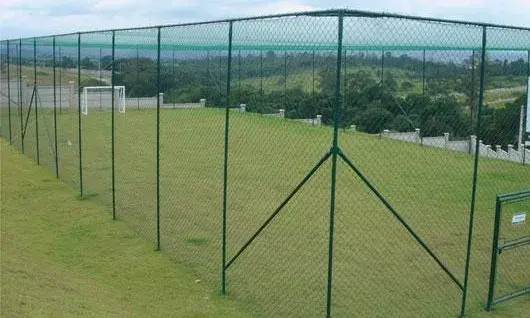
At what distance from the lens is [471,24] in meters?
6.15

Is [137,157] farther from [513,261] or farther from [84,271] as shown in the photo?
[513,261]

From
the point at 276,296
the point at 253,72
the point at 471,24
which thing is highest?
the point at 471,24

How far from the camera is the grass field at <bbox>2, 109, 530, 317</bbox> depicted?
7.33 metres

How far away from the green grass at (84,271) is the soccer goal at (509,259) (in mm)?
2868

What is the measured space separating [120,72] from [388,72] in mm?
6583

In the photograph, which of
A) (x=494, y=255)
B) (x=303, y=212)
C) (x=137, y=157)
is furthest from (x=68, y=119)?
(x=494, y=255)

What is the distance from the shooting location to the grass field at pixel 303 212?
7.33 meters

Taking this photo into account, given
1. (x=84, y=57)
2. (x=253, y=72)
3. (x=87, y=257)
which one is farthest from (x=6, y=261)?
(x=84, y=57)

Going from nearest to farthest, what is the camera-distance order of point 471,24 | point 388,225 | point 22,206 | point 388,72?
1. point 471,24
2. point 388,72
3. point 388,225
4. point 22,206

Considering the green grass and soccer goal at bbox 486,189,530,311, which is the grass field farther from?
the green grass

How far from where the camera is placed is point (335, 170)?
5.29 meters

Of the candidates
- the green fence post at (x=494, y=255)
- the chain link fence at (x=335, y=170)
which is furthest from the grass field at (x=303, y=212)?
the green fence post at (x=494, y=255)

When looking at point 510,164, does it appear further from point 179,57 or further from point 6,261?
point 6,261

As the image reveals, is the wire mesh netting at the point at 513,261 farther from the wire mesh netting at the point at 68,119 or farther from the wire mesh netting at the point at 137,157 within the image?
the wire mesh netting at the point at 68,119
